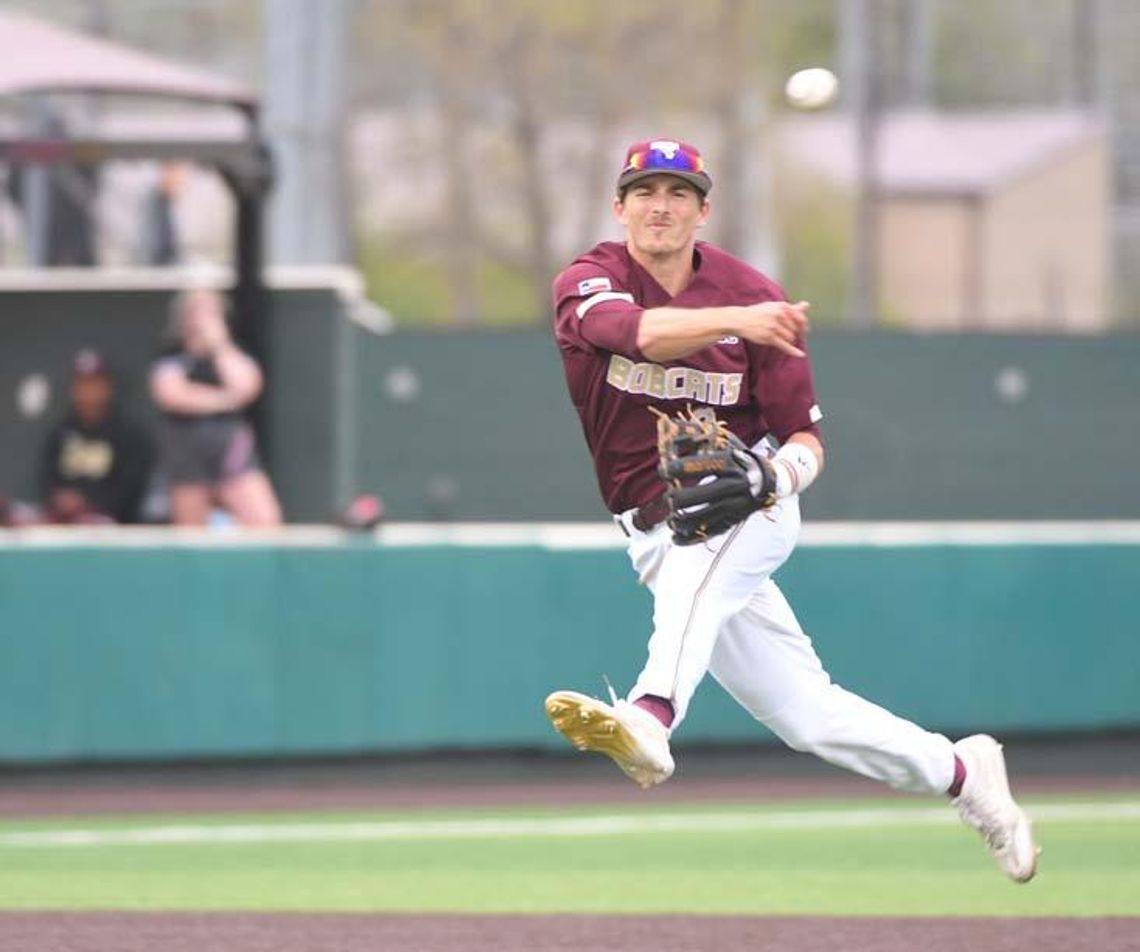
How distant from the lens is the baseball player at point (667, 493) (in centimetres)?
629

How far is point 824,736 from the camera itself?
6.53 m

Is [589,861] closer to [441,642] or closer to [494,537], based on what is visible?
[441,642]

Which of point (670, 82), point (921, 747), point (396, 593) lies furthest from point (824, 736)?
point (670, 82)

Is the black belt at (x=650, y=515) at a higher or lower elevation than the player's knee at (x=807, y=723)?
higher

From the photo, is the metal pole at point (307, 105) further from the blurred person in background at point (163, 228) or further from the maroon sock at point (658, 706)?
the maroon sock at point (658, 706)

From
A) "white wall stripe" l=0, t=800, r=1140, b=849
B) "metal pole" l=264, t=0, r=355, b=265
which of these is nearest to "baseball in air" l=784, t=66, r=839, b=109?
"white wall stripe" l=0, t=800, r=1140, b=849

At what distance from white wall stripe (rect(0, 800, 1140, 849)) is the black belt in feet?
Result: 11.3

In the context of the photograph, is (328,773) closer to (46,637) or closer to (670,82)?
(46,637)

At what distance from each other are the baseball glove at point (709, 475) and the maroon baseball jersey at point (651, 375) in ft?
0.46

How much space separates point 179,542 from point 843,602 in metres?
2.89

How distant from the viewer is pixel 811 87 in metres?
7.11

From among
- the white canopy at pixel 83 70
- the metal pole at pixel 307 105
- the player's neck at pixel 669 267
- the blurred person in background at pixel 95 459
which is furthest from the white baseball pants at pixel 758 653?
the metal pole at pixel 307 105

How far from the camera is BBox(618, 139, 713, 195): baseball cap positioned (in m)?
6.32

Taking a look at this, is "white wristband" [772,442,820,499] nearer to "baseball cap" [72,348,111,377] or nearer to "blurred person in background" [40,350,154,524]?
"blurred person in background" [40,350,154,524]
